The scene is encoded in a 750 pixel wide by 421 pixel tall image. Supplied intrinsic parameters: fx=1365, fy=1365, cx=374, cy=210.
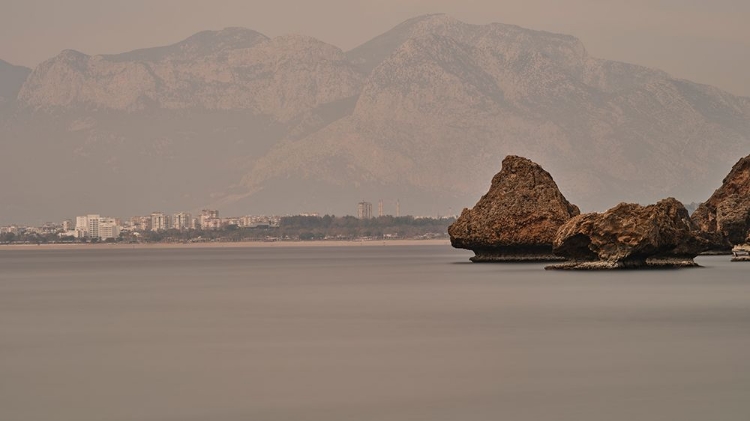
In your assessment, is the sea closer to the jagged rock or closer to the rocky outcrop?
the rocky outcrop

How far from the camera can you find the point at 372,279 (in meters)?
86.0

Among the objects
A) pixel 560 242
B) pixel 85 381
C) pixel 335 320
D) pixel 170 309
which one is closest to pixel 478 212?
pixel 560 242

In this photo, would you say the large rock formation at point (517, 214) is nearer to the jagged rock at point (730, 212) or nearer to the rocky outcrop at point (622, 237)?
the rocky outcrop at point (622, 237)

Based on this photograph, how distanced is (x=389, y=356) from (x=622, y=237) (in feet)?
139

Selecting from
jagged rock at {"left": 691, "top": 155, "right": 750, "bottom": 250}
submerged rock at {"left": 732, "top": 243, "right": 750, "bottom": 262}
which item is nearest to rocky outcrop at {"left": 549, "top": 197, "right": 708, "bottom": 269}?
submerged rock at {"left": 732, "top": 243, "right": 750, "bottom": 262}

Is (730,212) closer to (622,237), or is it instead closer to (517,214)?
(517,214)

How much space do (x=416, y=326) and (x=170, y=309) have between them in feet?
48.5

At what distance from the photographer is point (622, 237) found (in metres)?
72.6

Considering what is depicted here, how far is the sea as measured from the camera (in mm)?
23938

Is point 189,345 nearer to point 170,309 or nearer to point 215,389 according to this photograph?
point 215,389

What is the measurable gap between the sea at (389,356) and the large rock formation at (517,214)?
23.7 meters

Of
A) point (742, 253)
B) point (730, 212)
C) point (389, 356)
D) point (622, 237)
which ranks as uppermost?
point (730, 212)

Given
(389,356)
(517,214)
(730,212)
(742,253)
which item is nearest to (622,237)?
(517,214)

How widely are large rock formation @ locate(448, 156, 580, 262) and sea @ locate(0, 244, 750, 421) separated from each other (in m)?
23.7
